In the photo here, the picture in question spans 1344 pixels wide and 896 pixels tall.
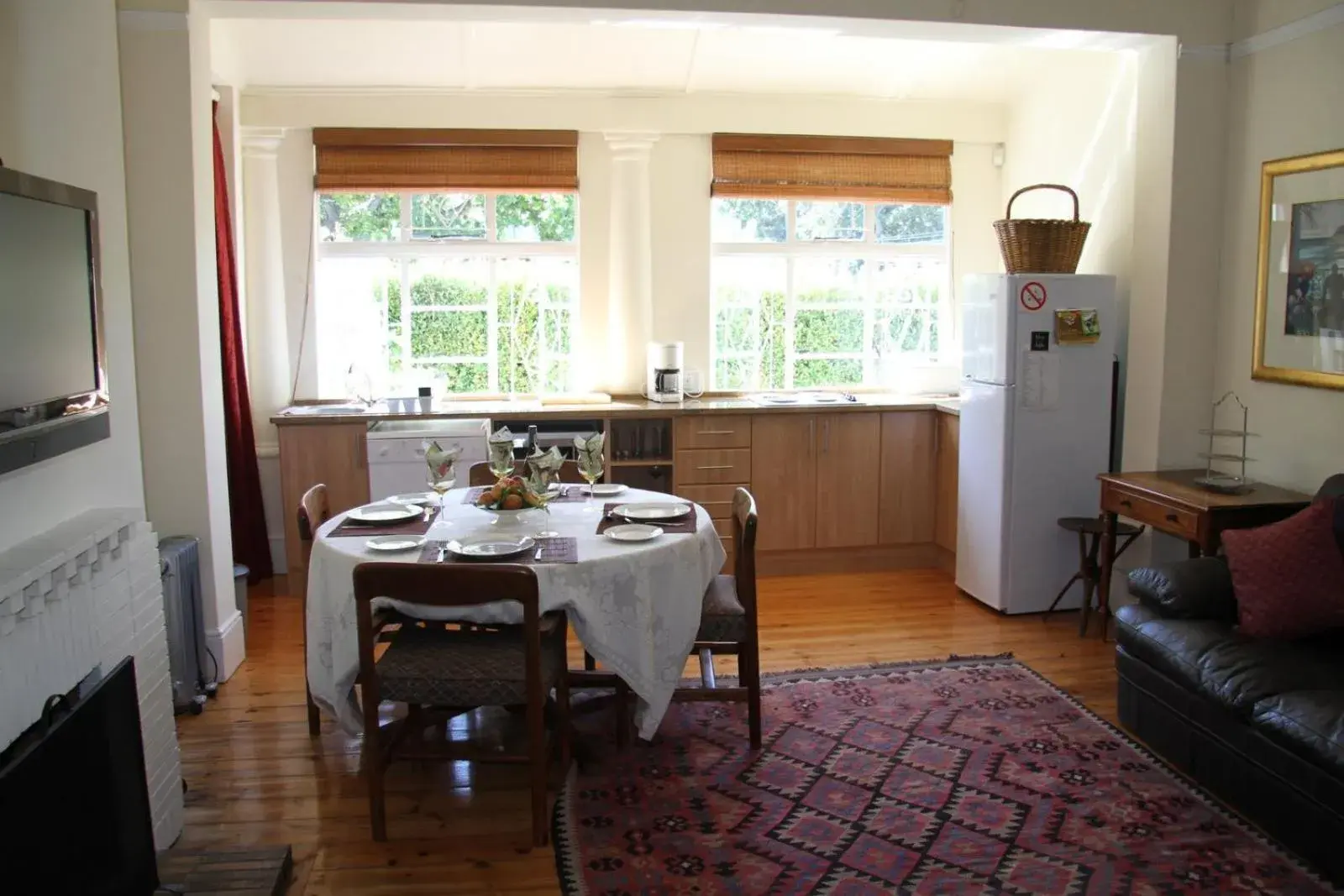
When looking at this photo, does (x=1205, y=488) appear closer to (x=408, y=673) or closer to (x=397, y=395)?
(x=408, y=673)

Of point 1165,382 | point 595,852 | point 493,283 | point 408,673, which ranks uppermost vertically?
point 493,283

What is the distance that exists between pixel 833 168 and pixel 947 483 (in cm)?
187

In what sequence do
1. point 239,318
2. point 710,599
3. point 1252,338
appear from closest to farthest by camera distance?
point 710,599
point 1252,338
point 239,318

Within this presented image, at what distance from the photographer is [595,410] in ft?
16.8

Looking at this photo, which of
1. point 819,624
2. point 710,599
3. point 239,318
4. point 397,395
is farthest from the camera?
point 397,395

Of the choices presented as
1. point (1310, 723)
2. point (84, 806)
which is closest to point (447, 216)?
point (84, 806)

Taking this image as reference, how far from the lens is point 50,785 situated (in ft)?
5.48

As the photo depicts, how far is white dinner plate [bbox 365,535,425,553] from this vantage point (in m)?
2.88

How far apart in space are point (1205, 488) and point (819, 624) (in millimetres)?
1632

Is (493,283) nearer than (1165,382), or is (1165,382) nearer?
(1165,382)

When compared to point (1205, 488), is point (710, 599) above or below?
below

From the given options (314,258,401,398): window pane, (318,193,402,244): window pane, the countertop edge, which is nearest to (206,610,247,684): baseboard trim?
the countertop edge

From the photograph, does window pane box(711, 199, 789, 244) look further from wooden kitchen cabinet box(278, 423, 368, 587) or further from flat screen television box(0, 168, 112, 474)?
flat screen television box(0, 168, 112, 474)

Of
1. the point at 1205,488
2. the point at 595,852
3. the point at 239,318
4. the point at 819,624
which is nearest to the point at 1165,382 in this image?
the point at 1205,488
